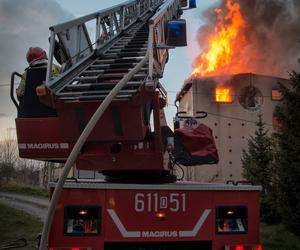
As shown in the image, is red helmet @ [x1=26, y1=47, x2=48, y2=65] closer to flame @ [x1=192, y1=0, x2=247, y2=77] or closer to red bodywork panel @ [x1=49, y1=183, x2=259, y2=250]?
red bodywork panel @ [x1=49, y1=183, x2=259, y2=250]

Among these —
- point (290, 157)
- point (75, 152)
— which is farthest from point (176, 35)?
point (290, 157)

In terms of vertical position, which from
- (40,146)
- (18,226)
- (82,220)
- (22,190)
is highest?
(40,146)

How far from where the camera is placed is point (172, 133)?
17.4 ft

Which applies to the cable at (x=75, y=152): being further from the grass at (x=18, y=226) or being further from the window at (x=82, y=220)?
the grass at (x=18, y=226)

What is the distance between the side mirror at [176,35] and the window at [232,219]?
1756 mm

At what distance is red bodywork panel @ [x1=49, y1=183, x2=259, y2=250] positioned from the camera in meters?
4.49

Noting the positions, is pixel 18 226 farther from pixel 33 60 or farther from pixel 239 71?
pixel 239 71

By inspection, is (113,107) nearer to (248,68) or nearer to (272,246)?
(272,246)

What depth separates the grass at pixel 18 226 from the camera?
38.4 feet

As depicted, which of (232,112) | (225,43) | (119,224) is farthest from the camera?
(225,43)

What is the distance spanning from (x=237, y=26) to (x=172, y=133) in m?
34.6

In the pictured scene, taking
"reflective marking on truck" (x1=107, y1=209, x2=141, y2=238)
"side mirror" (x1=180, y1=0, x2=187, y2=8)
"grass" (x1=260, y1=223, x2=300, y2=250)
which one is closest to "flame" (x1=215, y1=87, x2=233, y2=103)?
"side mirror" (x1=180, y1=0, x2=187, y2=8)

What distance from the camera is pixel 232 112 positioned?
36.8m

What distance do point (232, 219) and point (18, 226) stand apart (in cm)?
Answer: 1002
